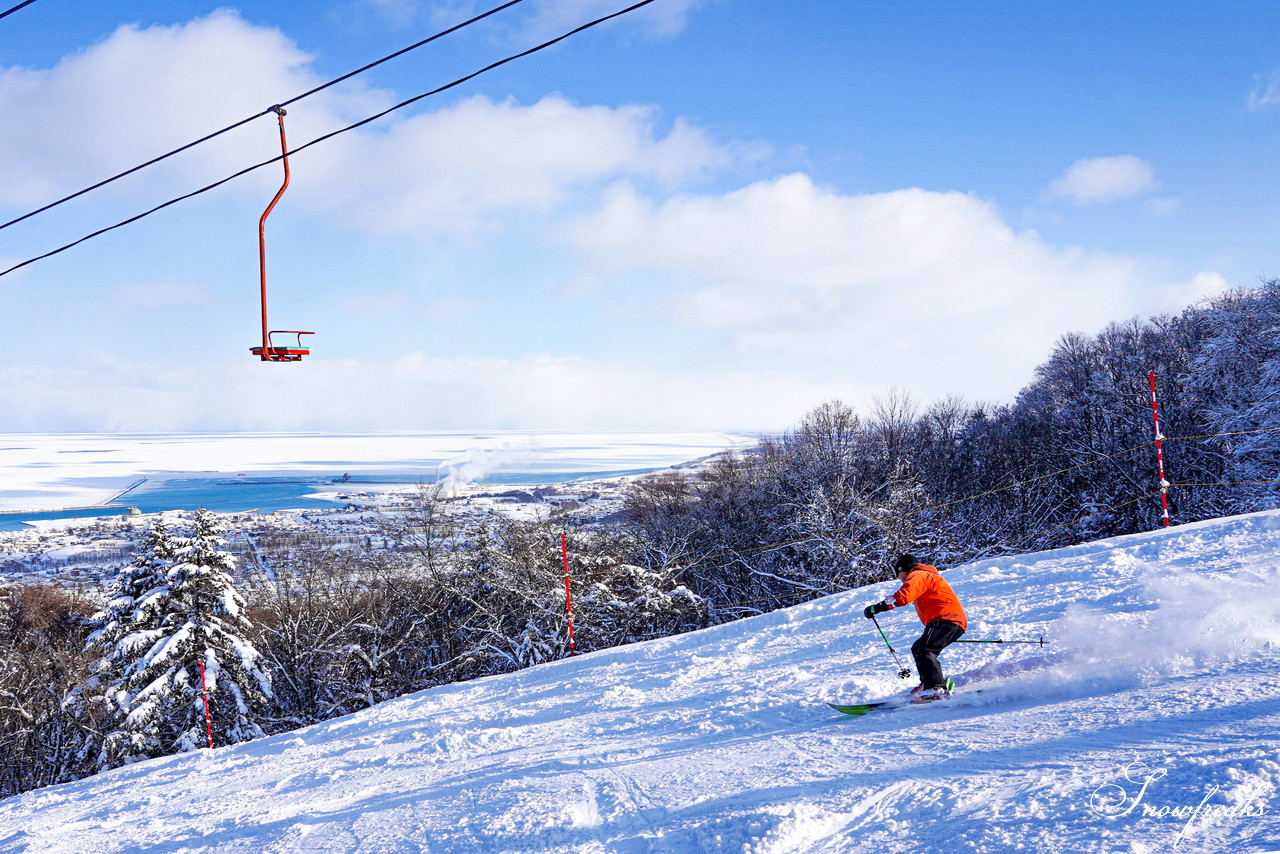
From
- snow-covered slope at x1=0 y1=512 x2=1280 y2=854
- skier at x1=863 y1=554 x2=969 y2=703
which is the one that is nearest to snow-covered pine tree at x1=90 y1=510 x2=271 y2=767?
snow-covered slope at x1=0 y1=512 x2=1280 y2=854

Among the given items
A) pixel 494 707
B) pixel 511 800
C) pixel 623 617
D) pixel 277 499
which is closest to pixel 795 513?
pixel 623 617

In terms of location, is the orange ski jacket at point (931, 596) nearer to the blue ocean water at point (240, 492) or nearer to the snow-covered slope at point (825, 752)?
the snow-covered slope at point (825, 752)

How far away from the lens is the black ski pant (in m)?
5.96

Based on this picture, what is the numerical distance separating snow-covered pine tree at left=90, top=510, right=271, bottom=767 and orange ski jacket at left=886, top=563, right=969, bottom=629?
20051mm

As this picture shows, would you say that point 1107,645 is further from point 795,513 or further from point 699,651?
point 795,513

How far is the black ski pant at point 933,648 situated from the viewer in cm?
596

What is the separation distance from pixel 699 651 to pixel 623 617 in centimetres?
1789

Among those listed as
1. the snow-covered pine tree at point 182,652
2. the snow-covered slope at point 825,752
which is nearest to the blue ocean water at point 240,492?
the snow-covered pine tree at point 182,652

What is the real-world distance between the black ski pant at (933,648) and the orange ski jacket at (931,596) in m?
0.07

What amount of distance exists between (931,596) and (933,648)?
1.47 ft

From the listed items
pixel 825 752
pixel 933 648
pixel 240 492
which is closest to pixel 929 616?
pixel 933 648

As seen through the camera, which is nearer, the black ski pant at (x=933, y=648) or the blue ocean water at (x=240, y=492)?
the black ski pant at (x=933, y=648)

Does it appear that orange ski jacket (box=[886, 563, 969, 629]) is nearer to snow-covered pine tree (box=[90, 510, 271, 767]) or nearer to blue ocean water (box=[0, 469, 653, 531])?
snow-covered pine tree (box=[90, 510, 271, 767])

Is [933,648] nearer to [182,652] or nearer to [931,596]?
[931,596]
